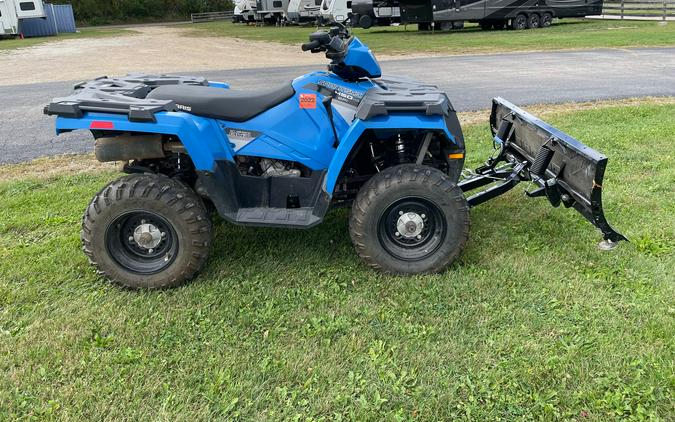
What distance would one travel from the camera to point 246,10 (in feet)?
142

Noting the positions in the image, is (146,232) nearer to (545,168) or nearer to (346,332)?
(346,332)

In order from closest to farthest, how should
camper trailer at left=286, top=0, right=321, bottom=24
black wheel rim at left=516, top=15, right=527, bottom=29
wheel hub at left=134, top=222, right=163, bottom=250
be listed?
wheel hub at left=134, top=222, right=163, bottom=250
black wheel rim at left=516, top=15, right=527, bottom=29
camper trailer at left=286, top=0, right=321, bottom=24

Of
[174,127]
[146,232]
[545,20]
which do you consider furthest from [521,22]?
[146,232]

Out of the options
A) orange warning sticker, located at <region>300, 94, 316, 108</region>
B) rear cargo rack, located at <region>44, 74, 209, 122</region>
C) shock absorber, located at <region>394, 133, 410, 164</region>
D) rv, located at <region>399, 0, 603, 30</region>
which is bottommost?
shock absorber, located at <region>394, 133, 410, 164</region>

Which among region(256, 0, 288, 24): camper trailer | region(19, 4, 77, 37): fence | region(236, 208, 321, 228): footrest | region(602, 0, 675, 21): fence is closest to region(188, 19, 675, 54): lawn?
region(602, 0, 675, 21): fence

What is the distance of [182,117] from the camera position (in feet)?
11.3

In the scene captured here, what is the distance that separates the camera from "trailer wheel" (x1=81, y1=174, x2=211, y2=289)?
3.54 meters

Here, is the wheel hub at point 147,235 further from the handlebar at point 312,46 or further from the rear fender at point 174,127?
the handlebar at point 312,46

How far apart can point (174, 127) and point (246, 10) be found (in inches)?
1696

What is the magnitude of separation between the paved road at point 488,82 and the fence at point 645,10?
54.2 ft

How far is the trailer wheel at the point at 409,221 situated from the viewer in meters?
3.64

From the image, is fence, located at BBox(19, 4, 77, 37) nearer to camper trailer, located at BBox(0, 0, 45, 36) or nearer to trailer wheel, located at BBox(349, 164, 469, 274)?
camper trailer, located at BBox(0, 0, 45, 36)

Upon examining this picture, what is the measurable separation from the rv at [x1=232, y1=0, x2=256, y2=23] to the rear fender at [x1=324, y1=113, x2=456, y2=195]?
41535 millimetres

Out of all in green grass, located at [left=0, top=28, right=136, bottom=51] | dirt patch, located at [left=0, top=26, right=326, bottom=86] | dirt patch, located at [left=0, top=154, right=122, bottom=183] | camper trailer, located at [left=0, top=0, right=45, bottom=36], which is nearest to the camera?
dirt patch, located at [left=0, top=154, right=122, bottom=183]
